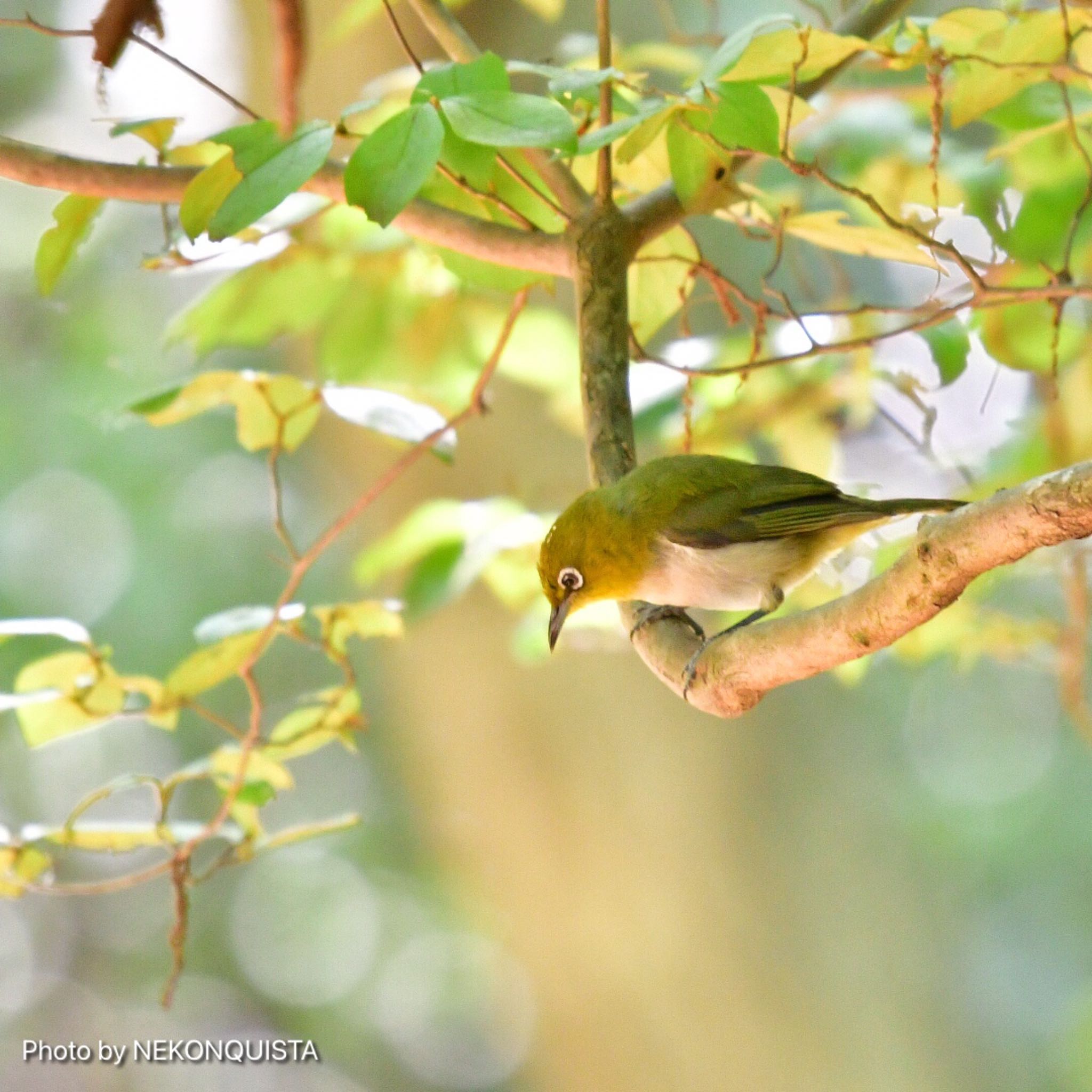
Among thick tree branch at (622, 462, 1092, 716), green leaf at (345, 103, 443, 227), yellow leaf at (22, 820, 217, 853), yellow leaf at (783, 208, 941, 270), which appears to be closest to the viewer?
thick tree branch at (622, 462, 1092, 716)

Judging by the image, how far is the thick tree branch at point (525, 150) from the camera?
195 cm

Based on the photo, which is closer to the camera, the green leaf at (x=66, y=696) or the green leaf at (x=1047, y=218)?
the green leaf at (x=66, y=696)

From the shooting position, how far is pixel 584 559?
8.32 ft

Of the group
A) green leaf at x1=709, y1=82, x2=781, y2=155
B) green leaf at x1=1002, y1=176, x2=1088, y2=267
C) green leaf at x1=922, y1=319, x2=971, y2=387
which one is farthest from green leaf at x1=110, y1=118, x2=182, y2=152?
green leaf at x1=1002, y1=176, x2=1088, y2=267

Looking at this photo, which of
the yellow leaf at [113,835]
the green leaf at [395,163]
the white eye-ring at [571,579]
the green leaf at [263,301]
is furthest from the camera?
the green leaf at [263,301]

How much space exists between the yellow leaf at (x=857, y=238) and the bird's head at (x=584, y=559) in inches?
24.9

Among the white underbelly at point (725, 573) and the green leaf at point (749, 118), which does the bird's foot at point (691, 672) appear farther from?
the white underbelly at point (725, 573)

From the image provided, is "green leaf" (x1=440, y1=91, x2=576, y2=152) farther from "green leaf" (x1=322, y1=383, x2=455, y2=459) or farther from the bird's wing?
the bird's wing

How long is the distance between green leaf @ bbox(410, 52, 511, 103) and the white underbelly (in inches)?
47.1

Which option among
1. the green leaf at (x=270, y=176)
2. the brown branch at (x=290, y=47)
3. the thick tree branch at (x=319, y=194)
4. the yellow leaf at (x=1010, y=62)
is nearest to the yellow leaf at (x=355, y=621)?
the thick tree branch at (x=319, y=194)

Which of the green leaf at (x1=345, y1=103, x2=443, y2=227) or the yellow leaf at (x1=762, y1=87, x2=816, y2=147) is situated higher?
the yellow leaf at (x1=762, y1=87, x2=816, y2=147)

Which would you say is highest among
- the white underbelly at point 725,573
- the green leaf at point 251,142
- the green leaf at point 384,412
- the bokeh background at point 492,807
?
the green leaf at point 251,142

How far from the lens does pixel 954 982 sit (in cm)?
539

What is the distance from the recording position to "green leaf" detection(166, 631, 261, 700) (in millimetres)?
2137
